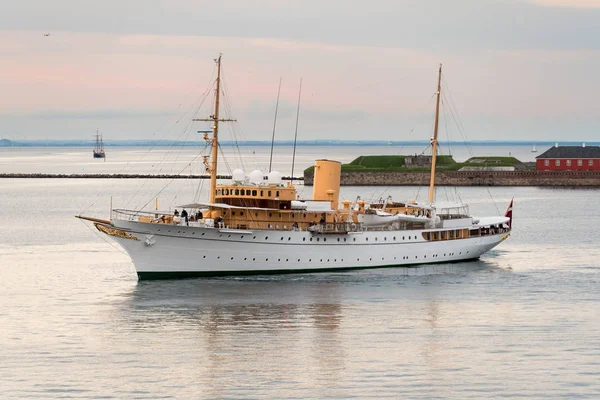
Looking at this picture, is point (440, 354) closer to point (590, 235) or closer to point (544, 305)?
point (544, 305)

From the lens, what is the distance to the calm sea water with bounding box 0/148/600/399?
2720cm

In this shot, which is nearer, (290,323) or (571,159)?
(290,323)

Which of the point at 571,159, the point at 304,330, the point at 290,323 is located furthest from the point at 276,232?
the point at 571,159

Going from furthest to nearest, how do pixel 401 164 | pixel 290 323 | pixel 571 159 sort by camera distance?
1. pixel 401 164
2. pixel 571 159
3. pixel 290 323

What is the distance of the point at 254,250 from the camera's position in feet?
150

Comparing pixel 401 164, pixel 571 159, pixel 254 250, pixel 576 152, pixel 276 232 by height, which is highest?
pixel 576 152

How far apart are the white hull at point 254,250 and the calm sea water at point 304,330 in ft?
2.78

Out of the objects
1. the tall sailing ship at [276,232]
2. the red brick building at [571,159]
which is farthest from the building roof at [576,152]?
the tall sailing ship at [276,232]

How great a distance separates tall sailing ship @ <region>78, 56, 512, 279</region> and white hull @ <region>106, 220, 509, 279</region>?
0.14ft

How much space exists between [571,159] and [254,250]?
96.7 meters

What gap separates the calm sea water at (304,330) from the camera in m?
27.2

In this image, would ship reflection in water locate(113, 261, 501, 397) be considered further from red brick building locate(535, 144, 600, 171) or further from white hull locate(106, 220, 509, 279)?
red brick building locate(535, 144, 600, 171)

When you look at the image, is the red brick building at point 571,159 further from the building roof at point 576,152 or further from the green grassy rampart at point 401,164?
the green grassy rampart at point 401,164

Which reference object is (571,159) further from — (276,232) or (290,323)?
(290,323)
